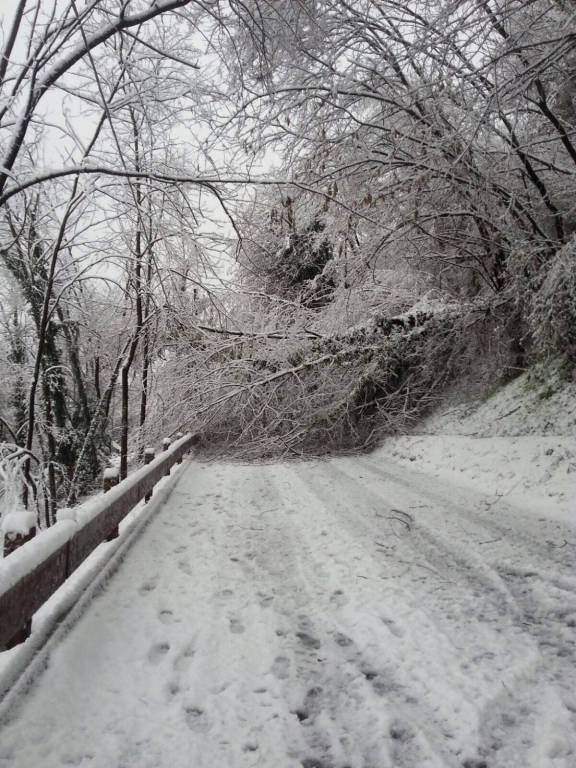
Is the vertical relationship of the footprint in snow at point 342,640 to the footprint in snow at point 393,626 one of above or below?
above

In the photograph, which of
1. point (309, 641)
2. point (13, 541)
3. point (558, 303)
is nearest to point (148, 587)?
point (13, 541)

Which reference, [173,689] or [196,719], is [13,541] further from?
[196,719]

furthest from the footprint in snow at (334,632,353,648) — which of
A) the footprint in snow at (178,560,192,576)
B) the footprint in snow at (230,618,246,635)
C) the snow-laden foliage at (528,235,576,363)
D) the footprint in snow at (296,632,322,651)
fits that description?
the snow-laden foliage at (528,235,576,363)

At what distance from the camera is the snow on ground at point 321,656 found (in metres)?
2.09

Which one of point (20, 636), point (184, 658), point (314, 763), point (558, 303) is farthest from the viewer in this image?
point (558, 303)

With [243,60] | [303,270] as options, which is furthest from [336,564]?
[303,270]

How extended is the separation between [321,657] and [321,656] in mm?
12

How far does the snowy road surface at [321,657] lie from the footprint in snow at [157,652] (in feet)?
0.03

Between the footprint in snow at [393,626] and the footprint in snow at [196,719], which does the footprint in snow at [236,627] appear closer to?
the footprint in snow at [196,719]

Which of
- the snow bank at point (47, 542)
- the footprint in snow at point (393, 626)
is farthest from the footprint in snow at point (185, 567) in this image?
the footprint in snow at point (393, 626)

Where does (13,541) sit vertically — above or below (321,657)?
above

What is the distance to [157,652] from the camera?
287 cm

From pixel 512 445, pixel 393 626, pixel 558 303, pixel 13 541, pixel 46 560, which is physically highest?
pixel 558 303

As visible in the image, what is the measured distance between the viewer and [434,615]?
3203mm
